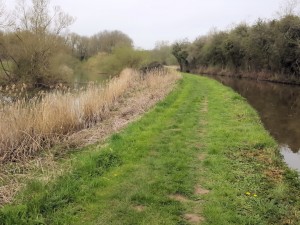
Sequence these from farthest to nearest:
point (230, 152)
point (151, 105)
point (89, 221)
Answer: point (151, 105), point (230, 152), point (89, 221)

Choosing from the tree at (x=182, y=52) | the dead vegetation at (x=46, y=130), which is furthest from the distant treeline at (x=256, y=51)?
the dead vegetation at (x=46, y=130)

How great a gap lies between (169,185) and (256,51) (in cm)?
3412

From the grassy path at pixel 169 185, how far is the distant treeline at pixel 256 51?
80.4ft

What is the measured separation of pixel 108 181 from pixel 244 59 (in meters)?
40.2

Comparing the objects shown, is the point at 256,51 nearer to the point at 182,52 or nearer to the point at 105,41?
the point at 182,52

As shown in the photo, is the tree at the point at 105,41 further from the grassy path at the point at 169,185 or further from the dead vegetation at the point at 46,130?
the grassy path at the point at 169,185

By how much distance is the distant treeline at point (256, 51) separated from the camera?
30109 millimetres

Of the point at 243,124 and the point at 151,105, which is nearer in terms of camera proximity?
the point at 243,124

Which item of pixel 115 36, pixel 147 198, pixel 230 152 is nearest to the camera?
pixel 147 198

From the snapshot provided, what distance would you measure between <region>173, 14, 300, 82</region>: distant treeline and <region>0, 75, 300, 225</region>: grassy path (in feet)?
80.4

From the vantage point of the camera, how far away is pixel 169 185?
5543mm

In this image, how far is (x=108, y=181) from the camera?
5.58 meters

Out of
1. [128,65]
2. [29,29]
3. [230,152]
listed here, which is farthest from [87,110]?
[128,65]

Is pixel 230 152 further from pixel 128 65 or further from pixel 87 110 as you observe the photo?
pixel 128 65
